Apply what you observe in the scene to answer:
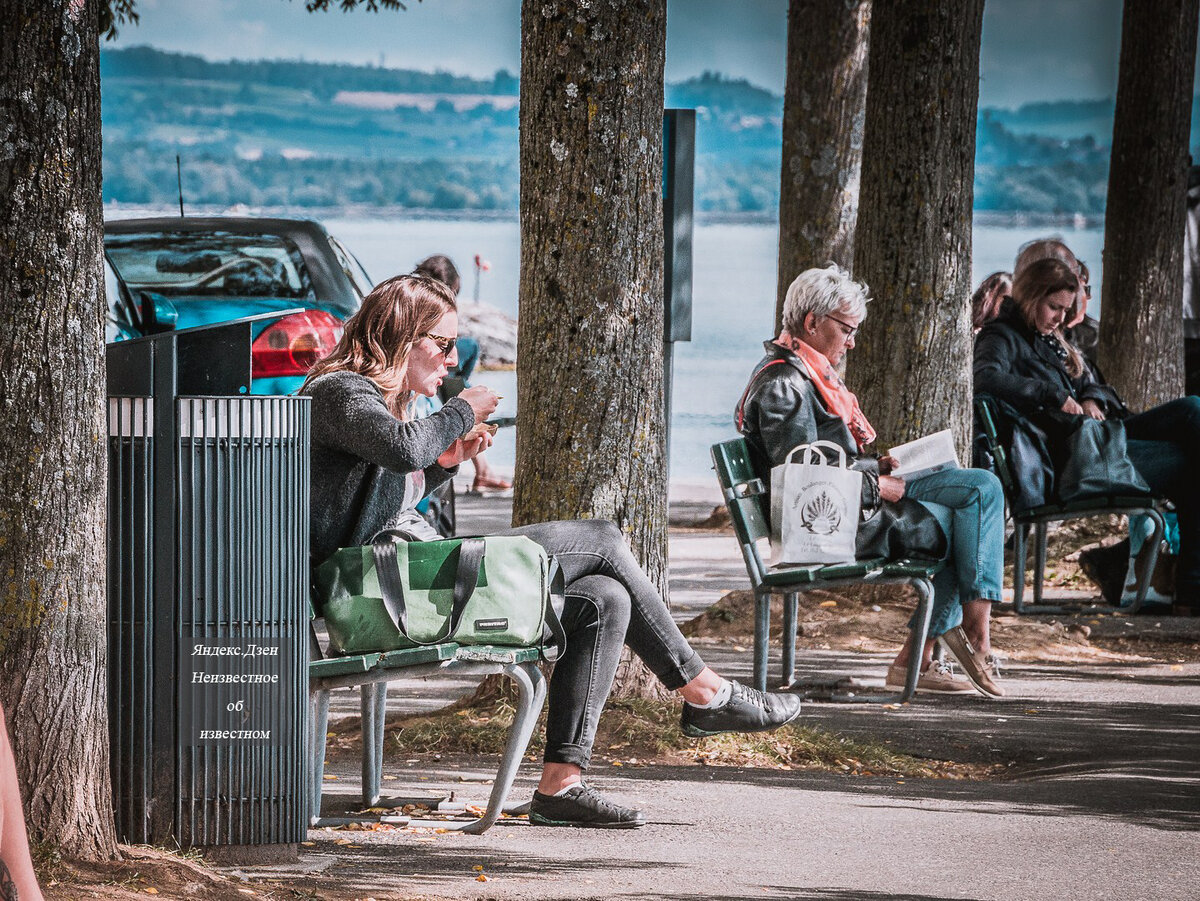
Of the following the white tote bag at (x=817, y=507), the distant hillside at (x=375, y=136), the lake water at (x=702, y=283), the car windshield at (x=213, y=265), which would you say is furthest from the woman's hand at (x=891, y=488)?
the distant hillside at (x=375, y=136)

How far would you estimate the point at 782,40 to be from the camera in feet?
111

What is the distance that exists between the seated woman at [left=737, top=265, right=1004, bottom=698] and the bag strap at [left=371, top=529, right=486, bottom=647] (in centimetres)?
209

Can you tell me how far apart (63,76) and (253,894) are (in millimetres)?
1737

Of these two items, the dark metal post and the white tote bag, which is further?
the dark metal post

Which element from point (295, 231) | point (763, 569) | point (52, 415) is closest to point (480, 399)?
point (52, 415)

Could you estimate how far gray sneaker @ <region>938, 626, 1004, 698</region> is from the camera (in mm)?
6660

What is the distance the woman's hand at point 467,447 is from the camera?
486 cm

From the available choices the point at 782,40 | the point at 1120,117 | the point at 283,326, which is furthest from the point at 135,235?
the point at 782,40

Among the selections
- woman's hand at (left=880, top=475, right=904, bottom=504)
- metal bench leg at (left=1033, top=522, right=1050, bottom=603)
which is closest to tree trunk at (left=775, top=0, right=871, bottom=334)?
metal bench leg at (left=1033, top=522, right=1050, bottom=603)

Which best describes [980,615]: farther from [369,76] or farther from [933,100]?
[369,76]

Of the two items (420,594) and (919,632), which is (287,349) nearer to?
(919,632)

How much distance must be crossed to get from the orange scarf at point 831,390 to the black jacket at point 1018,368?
1835 millimetres

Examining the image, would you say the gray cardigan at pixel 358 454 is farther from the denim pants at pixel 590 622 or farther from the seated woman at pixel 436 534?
the denim pants at pixel 590 622

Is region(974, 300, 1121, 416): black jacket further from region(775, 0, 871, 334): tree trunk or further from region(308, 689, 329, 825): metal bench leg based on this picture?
region(308, 689, 329, 825): metal bench leg
